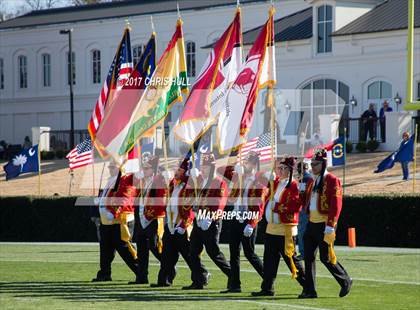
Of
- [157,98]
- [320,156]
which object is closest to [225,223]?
[157,98]

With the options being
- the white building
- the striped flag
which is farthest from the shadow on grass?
the white building

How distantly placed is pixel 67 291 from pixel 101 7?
5133cm

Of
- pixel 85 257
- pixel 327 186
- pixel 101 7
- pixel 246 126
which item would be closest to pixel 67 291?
pixel 327 186

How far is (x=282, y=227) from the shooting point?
1561 centimetres

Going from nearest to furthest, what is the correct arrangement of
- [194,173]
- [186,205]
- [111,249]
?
1. [194,173]
2. [186,205]
3. [111,249]

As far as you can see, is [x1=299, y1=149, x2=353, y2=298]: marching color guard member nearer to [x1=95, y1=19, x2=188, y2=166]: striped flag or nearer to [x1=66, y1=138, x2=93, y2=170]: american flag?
[x1=95, y1=19, x2=188, y2=166]: striped flag

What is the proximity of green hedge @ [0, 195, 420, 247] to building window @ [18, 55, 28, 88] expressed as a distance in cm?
3449

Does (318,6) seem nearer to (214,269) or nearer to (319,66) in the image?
(319,66)

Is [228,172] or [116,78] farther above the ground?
[116,78]

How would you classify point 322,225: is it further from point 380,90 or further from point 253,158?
point 380,90

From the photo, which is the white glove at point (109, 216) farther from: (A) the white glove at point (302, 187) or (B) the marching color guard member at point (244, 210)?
(A) the white glove at point (302, 187)

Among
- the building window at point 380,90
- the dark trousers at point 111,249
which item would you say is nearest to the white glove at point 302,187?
the dark trousers at point 111,249

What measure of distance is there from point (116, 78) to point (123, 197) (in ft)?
22.8

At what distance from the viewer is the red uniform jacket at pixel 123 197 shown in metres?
17.8
